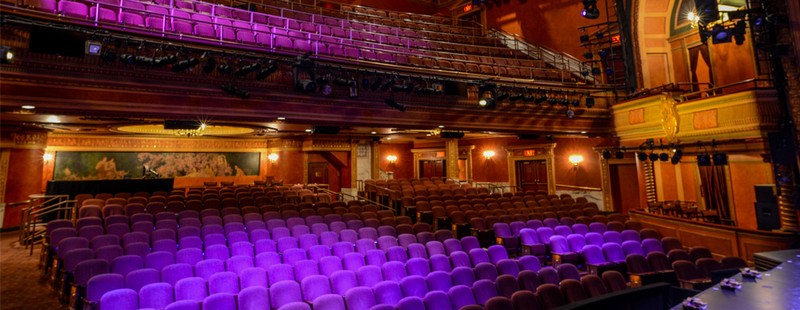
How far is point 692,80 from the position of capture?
28.5 feet

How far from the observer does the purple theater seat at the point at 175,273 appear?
13.0ft

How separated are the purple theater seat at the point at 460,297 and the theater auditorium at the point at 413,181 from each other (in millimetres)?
24

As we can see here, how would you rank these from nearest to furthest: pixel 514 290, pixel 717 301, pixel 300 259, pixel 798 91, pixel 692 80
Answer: pixel 717 301 < pixel 514 290 < pixel 300 259 < pixel 798 91 < pixel 692 80

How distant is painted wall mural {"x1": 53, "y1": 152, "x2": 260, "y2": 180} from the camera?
11062mm

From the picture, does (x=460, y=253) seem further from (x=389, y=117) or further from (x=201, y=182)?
(x=201, y=182)

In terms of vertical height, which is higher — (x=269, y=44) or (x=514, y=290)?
(x=269, y=44)

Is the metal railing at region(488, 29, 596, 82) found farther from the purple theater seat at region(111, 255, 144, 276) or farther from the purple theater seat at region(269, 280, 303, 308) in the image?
the purple theater seat at region(111, 255, 144, 276)

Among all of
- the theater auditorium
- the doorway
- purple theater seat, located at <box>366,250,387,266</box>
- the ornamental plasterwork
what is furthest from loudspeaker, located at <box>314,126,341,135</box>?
the doorway

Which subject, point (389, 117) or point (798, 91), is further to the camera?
point (389, 117)

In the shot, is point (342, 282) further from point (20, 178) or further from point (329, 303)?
point (20, 178)

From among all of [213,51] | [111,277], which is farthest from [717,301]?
[213,51]

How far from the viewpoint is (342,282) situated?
4.01 meters

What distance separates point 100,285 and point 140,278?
0.32m

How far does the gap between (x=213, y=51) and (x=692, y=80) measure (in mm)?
10306
